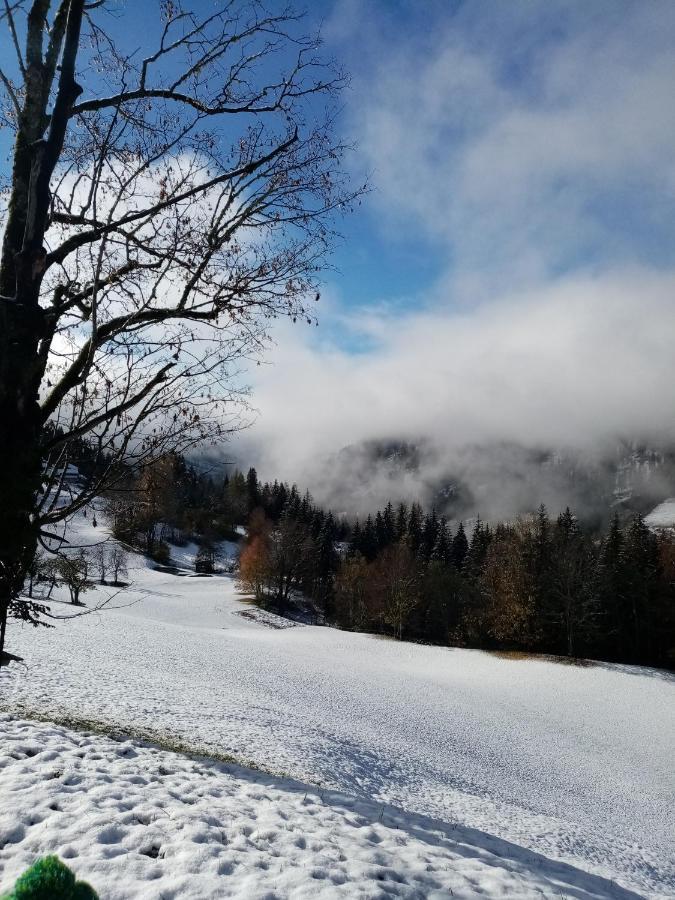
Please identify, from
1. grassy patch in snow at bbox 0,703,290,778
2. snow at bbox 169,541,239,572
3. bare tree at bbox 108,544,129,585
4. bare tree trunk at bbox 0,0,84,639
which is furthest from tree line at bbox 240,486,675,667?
bare tree trunk at bbox 0,0,84,639

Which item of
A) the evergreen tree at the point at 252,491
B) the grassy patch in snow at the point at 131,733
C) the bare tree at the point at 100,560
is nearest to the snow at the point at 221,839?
the grassy patch in snow at the point at 131,733

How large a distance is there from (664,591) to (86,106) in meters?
50.4

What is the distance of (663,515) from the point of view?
17562 centimetres

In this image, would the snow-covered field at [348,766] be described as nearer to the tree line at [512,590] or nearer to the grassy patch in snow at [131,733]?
the grassy patch in snow at [131,733]

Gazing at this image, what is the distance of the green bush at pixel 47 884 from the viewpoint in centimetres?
196

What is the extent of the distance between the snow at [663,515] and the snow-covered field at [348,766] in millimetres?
Answer: 166341

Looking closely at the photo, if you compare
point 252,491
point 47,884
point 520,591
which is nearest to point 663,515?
point 252,491

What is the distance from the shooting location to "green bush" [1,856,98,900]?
1961 millimetres

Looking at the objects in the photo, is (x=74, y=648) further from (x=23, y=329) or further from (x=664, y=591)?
(x=664, y=591)

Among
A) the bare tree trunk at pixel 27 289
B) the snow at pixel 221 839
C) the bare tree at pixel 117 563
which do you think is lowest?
the bare tree at pixel 117 563

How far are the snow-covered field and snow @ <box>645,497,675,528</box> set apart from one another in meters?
166

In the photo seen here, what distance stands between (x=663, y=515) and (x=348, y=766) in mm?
202502

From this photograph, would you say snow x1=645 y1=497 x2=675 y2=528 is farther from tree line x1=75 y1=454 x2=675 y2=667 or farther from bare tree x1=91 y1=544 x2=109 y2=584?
bare tree x1=91 y1=544 x2=109 y2=584

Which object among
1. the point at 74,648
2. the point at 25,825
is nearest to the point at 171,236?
the point at 25,825
